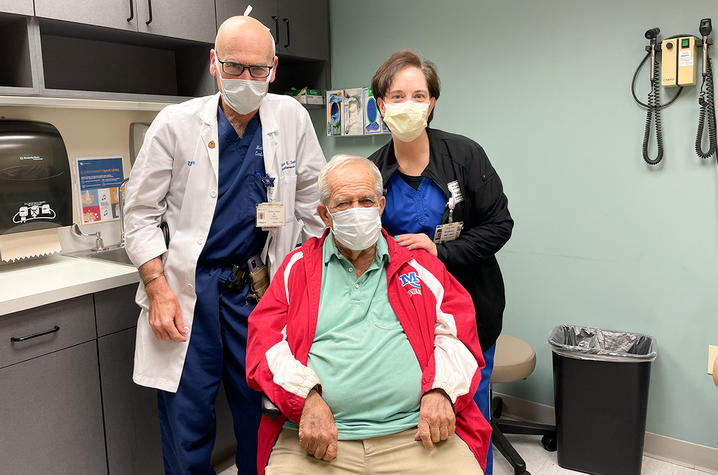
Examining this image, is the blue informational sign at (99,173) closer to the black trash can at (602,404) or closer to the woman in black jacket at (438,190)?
the woman in black jacket at (438,190)

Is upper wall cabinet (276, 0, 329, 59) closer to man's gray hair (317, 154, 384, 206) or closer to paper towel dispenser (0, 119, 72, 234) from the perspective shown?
paper towel dispenser (0, 119, 72, 234)

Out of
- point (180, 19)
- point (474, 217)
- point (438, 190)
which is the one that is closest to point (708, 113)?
point (474, 217)

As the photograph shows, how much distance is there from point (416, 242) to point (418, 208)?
0.15 meters

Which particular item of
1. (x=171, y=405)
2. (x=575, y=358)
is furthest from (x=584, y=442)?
(x=171, y=405)

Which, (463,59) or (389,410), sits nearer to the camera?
(389,410)

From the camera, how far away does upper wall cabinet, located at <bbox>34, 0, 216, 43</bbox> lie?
212cm

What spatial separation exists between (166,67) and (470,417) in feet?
7.53

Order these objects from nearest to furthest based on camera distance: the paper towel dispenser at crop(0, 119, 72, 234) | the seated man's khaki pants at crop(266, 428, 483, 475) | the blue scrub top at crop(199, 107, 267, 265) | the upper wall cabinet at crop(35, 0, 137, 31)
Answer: the seated man's khaki pants at crop(266, 428, 483, 475) → the blue scrub top at crop(199, 107, 267, 265) → the upper wall cabinet at crop(35, 0, 137, 31) → the paper towel dispenser at crop(0, 119, 72, 234)

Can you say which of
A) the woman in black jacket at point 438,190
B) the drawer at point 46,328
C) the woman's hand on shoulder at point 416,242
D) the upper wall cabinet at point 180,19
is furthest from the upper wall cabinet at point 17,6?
the woman's hand on shoulder at point 416,242

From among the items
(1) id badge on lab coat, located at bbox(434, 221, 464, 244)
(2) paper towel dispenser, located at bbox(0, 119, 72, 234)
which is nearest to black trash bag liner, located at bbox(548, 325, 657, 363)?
(1) id badge on lab coat, located at bbox(434, 221, 464, 244)

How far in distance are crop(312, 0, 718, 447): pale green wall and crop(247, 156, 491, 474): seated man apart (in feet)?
4.19

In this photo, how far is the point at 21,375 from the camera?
1868 millimetres

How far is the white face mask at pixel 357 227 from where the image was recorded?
1609mm

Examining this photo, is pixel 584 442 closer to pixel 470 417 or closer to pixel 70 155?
pixel 470 417
